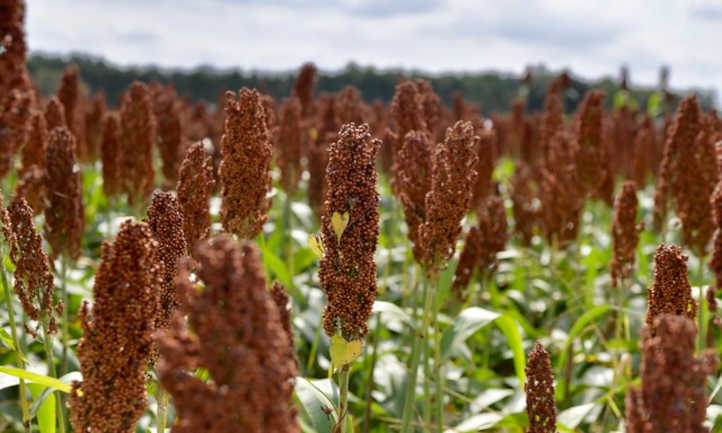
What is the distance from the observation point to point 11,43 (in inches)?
62.3

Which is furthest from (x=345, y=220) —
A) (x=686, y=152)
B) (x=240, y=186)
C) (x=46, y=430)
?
(x=686, y=152)

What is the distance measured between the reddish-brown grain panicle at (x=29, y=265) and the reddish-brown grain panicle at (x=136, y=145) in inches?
124

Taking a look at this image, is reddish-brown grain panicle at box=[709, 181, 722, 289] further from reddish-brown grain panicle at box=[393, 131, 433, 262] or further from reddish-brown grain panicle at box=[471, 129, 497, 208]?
reddish-brown grain panicle at box=[471, 129, 497, 208]

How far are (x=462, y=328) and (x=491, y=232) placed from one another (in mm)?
1511

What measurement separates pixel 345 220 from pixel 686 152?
3.21m

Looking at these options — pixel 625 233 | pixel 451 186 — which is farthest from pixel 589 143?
Answer: pixel 451 186

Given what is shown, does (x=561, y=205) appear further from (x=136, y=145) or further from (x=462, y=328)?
(x=136, y=145)

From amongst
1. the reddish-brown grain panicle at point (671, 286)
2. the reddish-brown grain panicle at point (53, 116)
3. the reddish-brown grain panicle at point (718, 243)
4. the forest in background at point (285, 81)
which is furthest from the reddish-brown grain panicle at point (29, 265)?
the forest in background at point (285, 81)

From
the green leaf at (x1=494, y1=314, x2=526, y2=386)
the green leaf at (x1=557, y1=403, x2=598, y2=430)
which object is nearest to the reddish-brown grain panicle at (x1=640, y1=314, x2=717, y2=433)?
the green leaf at (x1=494, y1=314, x2=526, y2=386)

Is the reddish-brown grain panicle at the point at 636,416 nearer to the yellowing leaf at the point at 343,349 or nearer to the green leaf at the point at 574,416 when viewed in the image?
the yellowing leaf at the point at 343,349

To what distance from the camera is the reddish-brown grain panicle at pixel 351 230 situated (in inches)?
86.0

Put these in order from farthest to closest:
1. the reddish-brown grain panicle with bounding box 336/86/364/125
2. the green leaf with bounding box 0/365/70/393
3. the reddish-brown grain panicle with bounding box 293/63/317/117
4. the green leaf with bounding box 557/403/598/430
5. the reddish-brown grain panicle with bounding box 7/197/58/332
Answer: the reddish-brown grain panicle with bounding box 293/63/317/117
the reddish-brown grain panicle with bounding box 336/86/364/125
the green leaf with bounding box 557/403/598/430
the reddish-brown grain panicle with bounding box 7/197/58/332
the green leaf with bounding box 0/365/70/393

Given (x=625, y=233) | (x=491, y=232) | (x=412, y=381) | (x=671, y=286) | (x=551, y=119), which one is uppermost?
(x=551, y=119)

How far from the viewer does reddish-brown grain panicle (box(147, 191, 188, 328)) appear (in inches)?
80.3
